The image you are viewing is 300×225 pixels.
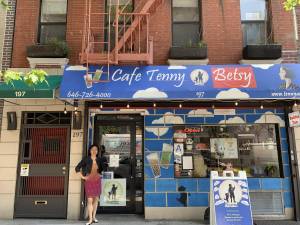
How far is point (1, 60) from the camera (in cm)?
959

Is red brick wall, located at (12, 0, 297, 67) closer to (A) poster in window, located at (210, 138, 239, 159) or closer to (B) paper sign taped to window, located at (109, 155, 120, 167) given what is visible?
(A) poster in window, located at (210, 138, 239, 159)

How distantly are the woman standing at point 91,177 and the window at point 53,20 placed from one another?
360 cm

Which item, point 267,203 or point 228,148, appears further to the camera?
point 228,148

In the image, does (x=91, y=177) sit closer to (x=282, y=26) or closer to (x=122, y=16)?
(x=122, y=16)

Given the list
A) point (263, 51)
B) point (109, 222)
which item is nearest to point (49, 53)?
point (109, 222)

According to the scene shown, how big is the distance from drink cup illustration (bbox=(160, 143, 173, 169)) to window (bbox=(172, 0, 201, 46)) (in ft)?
9.50

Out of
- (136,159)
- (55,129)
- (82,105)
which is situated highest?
(82,105)

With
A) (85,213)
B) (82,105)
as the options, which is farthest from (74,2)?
(85,213)

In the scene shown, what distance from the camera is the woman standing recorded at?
8266mm

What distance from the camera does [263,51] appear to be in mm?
9289

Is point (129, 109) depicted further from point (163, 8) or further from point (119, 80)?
point (163, 8)

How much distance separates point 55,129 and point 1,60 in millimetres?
2417

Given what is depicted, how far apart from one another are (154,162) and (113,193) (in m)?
1.40

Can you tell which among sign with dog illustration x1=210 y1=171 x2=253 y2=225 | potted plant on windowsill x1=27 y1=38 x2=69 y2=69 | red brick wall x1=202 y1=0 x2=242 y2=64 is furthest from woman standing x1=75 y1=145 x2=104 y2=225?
red brick wall x1=202 y1=0 x2=242 y2=64
